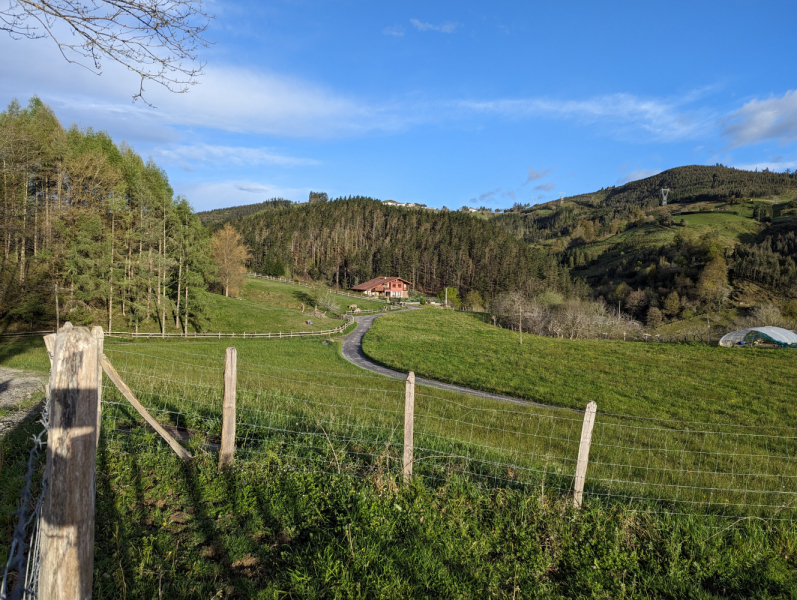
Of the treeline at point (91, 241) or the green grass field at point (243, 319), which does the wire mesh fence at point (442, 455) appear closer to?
the treeline at point (91, 241)

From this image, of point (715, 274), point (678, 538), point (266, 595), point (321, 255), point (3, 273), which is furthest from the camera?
point (321, 255)

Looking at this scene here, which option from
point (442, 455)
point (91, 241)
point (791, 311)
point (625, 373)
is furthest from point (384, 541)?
point (791, 311)

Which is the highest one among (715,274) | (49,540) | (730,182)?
(730,182)

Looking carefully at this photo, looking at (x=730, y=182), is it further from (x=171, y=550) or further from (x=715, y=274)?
(x=171, y=550)

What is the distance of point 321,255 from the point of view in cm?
13462

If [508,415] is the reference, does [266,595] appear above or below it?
above

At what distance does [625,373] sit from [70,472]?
79.6 feet

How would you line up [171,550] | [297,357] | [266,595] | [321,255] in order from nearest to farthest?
[266,595] < [171,550] < [297,357] < [321,255]

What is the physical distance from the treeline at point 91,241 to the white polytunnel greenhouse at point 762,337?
46420 mm

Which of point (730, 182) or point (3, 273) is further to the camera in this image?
point (730, 182)

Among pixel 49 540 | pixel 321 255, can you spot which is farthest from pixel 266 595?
pixel 321 255

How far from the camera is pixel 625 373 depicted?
71.8 feet

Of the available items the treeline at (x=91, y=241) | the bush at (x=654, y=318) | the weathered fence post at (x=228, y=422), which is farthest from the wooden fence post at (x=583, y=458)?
the bush at (x=654, y=318)

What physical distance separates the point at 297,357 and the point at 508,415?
18911 mm
